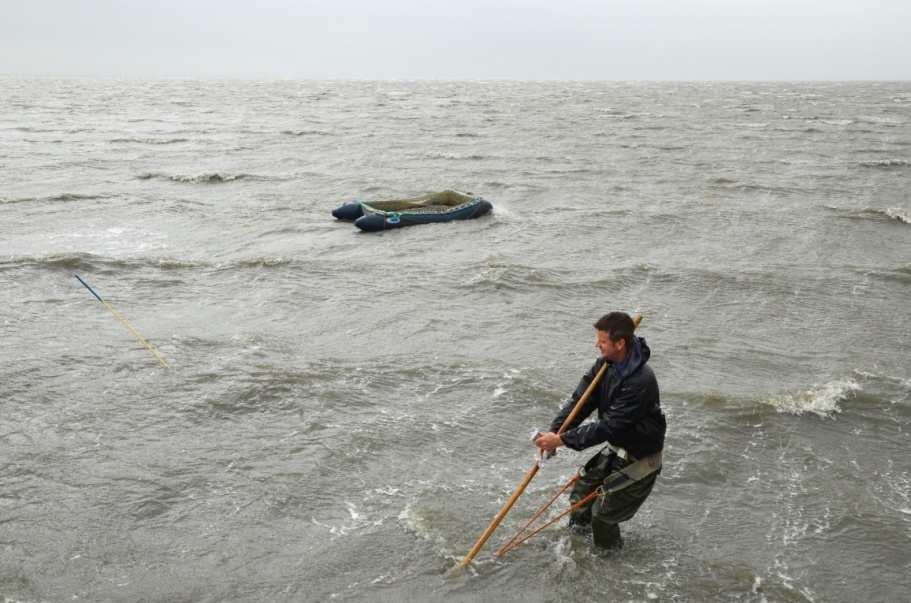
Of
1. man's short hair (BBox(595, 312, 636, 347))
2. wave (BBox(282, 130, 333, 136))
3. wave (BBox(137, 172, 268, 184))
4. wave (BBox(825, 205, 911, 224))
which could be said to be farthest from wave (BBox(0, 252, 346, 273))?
wave (BBox(282, 130, 333, 136))

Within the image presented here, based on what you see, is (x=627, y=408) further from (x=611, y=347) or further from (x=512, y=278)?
(x=512, y=278)

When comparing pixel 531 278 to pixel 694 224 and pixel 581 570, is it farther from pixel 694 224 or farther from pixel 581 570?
pixel 581 570

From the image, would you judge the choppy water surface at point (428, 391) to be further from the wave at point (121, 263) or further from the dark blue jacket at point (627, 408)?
the dark blue jacket at point (627, 408)

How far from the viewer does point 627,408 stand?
21.6 feet

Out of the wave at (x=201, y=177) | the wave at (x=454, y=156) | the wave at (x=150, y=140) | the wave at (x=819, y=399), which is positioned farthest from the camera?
the wave at (x=150, y=140)

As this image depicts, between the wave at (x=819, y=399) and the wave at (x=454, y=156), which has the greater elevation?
the wave at (x=454, y=156)

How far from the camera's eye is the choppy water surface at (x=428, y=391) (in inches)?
313

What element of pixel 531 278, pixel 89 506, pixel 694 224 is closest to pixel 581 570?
pixel 89 506

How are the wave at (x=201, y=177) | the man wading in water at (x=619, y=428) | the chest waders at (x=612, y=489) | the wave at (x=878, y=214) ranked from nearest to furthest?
1. the man wading in water at (x=619, y=428)
2. the chest waders at (x=612, y=489)
3. the wave at (x=878, y=214)
4. the wave at (x=201, y=177)

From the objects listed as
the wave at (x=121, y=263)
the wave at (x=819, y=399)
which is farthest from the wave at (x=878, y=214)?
the wave at (x=121, y=263)

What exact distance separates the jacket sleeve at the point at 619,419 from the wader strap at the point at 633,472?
519mm

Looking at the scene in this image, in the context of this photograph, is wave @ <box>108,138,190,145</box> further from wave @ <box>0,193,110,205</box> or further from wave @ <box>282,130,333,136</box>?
wave @ <box>0,193,110,205</box>

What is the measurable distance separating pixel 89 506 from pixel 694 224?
782 inches

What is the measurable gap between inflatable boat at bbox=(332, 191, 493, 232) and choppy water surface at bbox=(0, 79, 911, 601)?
62 centimetres
